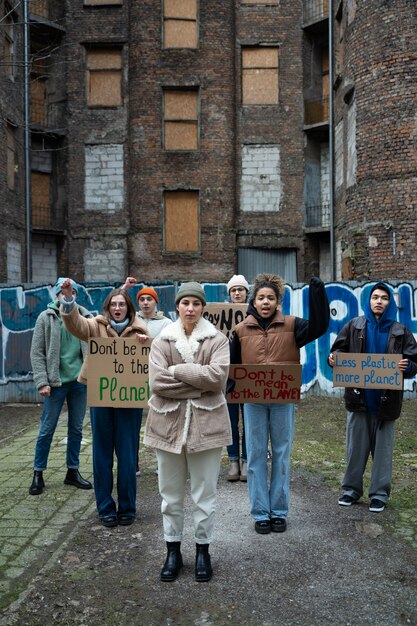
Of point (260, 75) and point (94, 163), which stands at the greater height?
point (260, 75)

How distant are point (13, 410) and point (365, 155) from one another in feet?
37.9

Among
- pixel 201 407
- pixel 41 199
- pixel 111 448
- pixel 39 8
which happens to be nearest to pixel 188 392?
pixel 201 407

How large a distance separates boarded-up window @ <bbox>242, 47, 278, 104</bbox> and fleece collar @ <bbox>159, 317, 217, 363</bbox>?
20819mm

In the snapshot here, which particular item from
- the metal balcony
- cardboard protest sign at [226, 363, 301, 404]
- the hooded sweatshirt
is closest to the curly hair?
cardboard protest sign at [226, 363, 301, 404]

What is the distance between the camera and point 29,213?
22875mm

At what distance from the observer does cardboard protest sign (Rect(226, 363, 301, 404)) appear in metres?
5.05

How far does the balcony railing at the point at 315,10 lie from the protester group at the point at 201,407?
20.0 meters

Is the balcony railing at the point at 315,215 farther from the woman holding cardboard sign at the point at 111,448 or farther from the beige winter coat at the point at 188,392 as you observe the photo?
the beige winter coat at the point at 188,392

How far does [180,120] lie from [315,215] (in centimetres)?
628

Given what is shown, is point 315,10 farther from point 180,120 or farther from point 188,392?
point 188,392

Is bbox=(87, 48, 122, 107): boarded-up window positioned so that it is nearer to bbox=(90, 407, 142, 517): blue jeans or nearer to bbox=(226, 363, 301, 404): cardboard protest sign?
bbox=(90, 407, 142, 517): blue jeans

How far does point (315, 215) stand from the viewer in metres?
23.6

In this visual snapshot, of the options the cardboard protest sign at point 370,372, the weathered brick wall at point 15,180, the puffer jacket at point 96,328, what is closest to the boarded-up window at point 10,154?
the weathered brick wall at point 15,180

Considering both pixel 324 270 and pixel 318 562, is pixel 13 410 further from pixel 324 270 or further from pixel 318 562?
pixel 324 270
